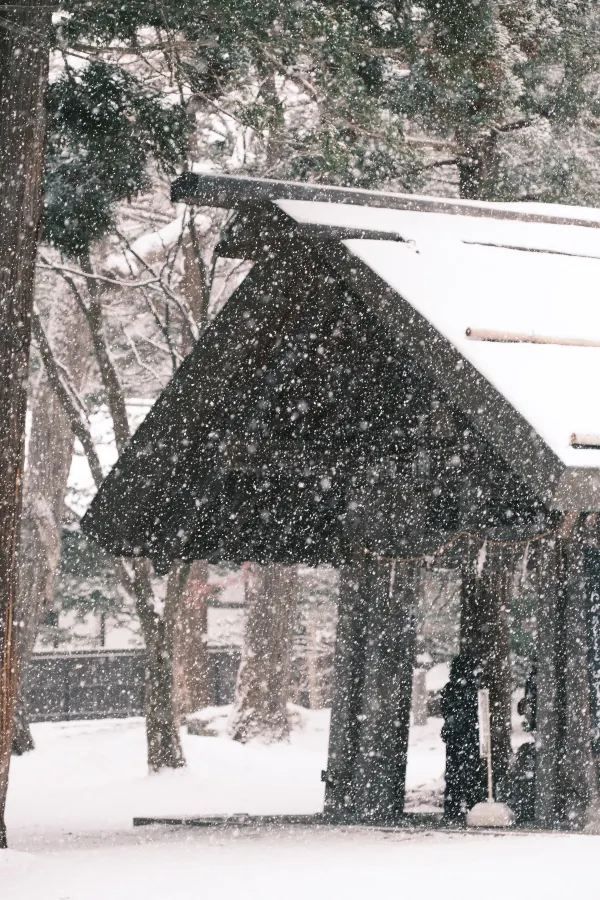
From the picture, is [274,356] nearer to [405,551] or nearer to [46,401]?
[405,551]

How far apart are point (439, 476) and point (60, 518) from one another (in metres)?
9.28

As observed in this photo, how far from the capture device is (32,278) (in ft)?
24.3

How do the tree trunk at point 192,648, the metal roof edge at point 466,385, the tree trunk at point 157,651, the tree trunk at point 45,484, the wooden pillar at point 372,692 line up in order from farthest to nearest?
the tree trunk at point 192,648 → the tree trunk at point 45,484 → the tree trunk at point 157,651 → the wooden pillar at point 372,692 → the metal roof edge at point 466,385

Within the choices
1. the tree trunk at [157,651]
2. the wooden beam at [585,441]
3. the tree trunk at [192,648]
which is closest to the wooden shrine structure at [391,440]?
the wooden beam at [585,441]

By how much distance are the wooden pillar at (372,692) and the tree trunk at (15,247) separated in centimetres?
270

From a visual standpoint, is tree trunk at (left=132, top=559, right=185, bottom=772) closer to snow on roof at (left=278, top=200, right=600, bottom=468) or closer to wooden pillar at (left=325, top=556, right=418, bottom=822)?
wooden pillar at (left=325, top=556, right=418, bottom=822)

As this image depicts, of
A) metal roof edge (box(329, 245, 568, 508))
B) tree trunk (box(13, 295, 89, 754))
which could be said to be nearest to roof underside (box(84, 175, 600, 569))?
metal roof edge (box(329, 245, 568, 508))

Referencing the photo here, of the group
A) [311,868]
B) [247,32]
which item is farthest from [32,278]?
[311,868]

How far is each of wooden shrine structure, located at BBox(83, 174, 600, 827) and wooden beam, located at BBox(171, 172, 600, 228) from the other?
0.06ft

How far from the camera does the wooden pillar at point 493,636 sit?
1003cm

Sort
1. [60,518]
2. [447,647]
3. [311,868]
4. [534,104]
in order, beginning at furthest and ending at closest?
[447,647]
[60,518]
[534,104]
[311,868]

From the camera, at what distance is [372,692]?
8641mm

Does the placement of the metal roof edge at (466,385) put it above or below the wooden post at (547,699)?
above

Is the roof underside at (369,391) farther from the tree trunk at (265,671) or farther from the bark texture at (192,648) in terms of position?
the bark texture at (192,648)
